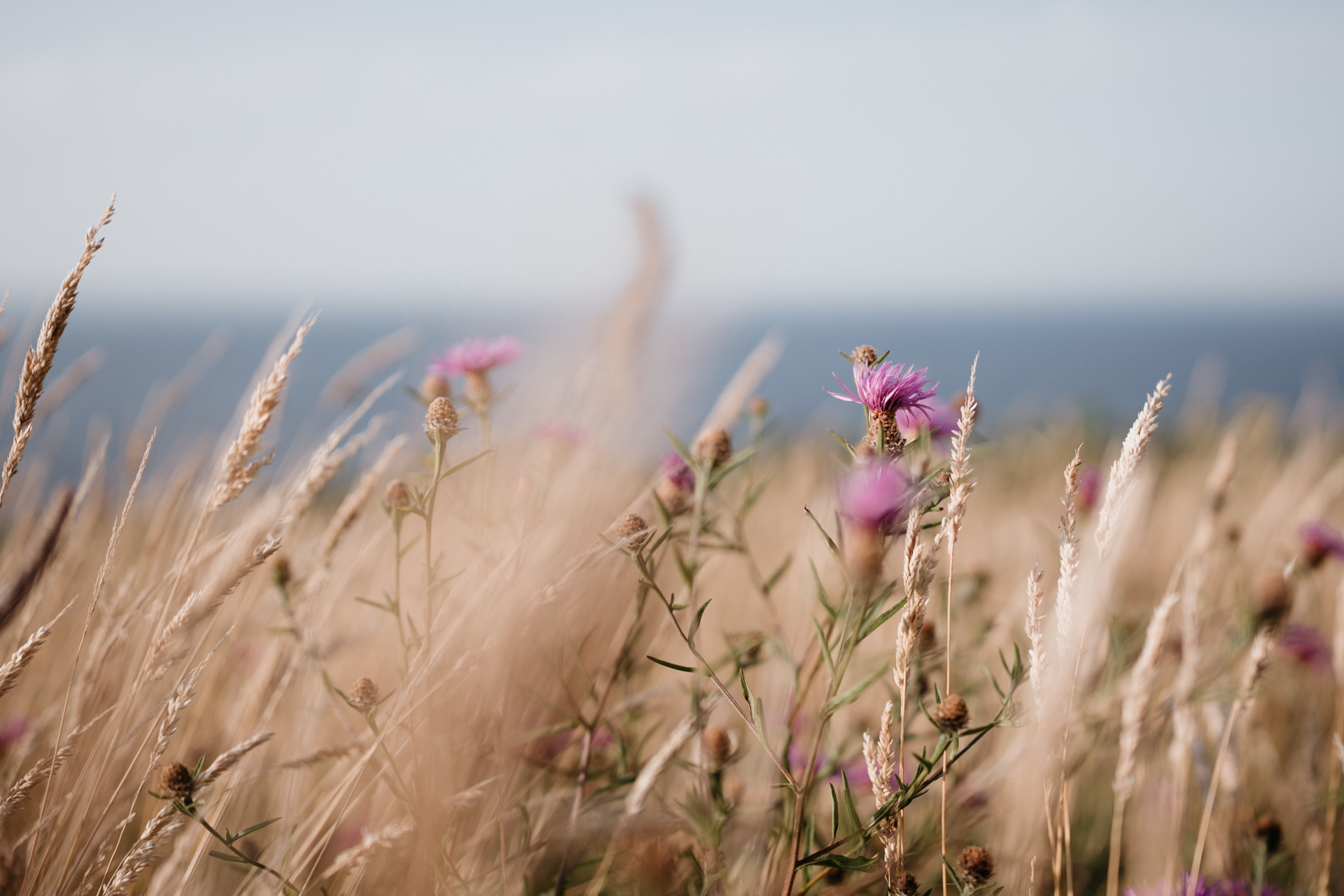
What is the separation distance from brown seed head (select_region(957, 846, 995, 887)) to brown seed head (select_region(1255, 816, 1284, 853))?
2.07 ft

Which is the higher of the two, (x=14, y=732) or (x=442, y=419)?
(x=442, y=419)

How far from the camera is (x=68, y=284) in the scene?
0.90 metres

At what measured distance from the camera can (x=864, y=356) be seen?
2.86 ft

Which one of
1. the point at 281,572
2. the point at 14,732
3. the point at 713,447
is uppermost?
the point at 713,447

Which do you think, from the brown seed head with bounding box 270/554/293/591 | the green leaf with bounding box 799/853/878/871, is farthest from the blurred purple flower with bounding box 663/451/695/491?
the brown seed head with bounding box 270/554/293/591

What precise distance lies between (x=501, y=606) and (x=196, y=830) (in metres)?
A: 0.62

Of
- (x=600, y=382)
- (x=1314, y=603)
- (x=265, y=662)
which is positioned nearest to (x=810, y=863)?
(x=600, y=382)

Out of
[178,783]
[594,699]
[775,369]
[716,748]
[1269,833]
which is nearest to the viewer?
[178,783]

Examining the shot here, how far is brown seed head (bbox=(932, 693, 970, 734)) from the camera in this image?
77 centimetres

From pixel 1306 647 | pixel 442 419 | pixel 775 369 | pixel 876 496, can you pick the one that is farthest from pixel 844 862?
pixel 775 369

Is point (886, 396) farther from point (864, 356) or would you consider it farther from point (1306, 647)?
point (1306, 647)

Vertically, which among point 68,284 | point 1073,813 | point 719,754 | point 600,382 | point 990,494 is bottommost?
point 719,754

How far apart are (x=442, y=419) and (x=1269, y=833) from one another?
1415 millimetres

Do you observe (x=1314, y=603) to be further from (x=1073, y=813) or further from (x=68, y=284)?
(x=68, y=284)
